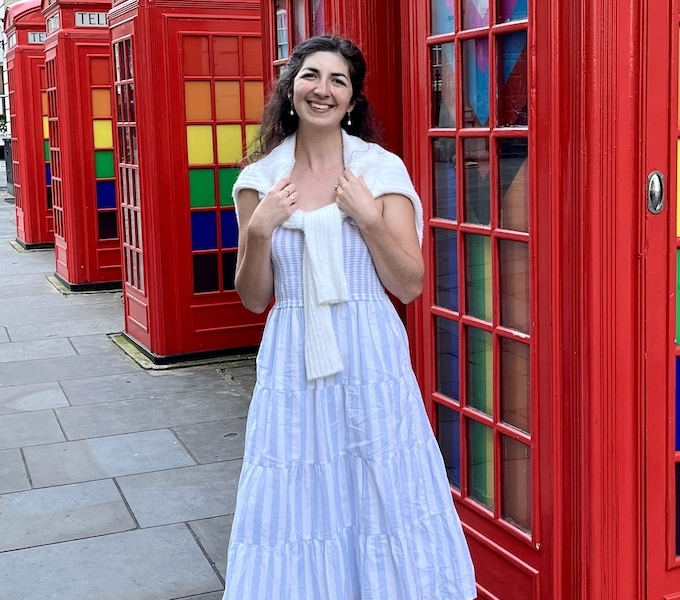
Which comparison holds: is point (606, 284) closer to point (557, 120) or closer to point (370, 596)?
point (557, 120)

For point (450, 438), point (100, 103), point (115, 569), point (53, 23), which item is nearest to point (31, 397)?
point (115, 569)

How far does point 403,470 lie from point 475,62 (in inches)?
49.7

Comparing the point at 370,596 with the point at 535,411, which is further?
the point at 535,411

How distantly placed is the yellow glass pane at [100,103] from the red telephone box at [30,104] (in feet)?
10.3

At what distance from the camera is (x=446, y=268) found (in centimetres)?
358

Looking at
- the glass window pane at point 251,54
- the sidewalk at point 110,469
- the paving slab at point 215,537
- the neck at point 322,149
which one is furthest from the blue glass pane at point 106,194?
the neck at point 322,149

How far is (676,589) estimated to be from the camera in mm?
3131

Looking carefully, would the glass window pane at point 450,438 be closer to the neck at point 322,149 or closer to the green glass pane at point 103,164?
the neck at point 322,149

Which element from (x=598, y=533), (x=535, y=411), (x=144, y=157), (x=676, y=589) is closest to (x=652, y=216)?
(x=535, y=411)

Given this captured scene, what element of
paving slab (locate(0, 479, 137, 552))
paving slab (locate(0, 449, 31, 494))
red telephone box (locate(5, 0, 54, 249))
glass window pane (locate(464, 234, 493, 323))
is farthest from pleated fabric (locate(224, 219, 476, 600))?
red telephone box (locate(5, 0, 54, 249))

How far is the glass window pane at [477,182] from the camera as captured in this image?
331 centimetres

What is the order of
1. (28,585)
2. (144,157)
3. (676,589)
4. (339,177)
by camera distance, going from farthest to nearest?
(144,157) < (28,585) < (676,589) < (339,177)

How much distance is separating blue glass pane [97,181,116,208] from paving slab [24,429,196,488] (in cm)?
530

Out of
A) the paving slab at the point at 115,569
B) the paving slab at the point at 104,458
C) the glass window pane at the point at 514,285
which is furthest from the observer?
the paving slab at the point at 104,458
